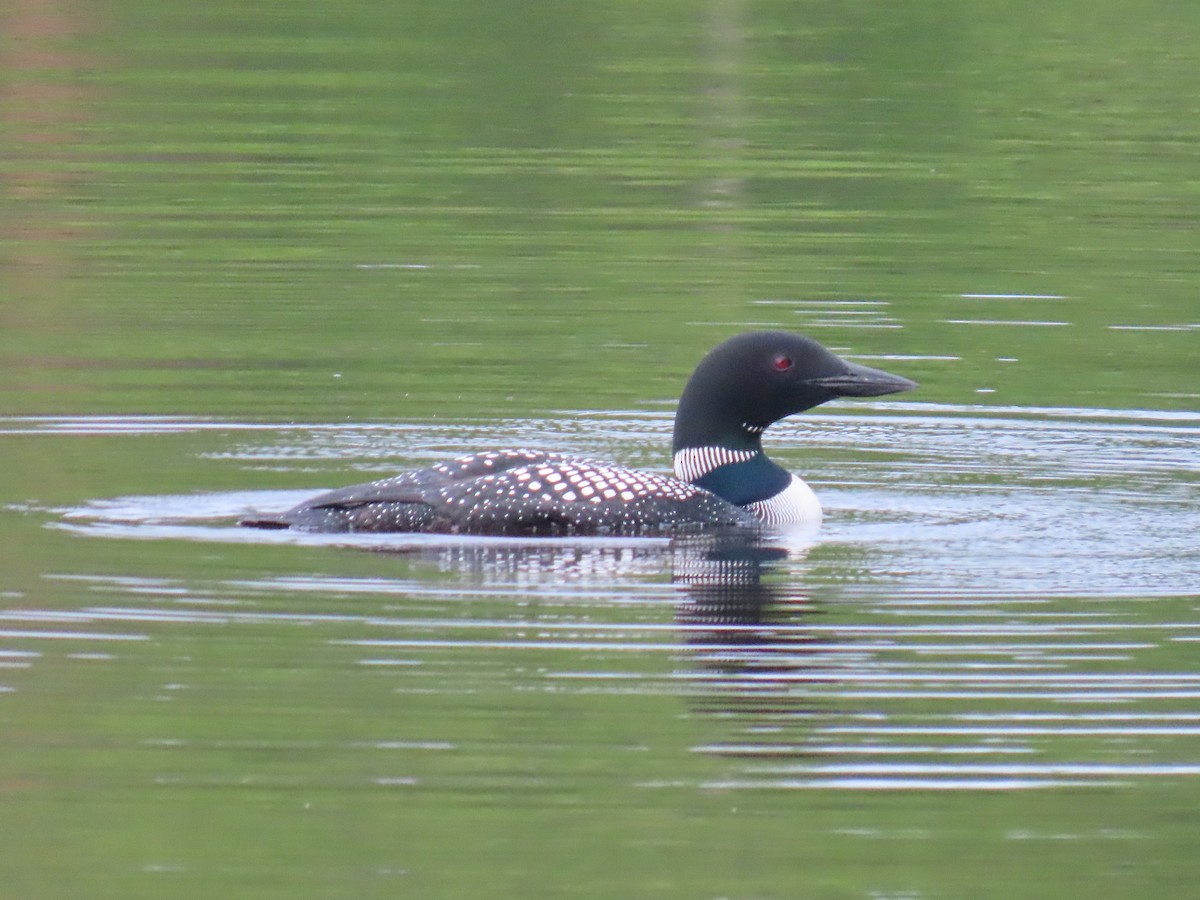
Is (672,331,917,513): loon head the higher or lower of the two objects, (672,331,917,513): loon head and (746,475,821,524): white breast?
the higher

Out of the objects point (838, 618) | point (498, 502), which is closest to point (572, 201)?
point (498, 502)

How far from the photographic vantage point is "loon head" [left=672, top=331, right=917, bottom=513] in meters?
8.67

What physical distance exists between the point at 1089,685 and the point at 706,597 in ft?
4.39

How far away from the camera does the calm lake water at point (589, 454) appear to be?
546 centimetres

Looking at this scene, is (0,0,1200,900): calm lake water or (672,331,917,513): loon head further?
(672,331,917,513): loon head

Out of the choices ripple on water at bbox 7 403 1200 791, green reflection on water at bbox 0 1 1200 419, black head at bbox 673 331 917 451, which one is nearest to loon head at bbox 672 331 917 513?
black head at bbox 673 331 917 451

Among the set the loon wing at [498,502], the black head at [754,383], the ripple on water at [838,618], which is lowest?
the ripple on water at [838,618]

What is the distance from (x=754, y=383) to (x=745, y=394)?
53mm

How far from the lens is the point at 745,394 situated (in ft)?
28.5

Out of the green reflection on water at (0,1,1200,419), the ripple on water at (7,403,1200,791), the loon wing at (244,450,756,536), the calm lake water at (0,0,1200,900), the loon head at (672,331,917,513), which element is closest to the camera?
the calm lake water at (0,0,1200,900)

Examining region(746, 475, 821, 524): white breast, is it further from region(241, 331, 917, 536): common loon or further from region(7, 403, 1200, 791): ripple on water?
region(7, 403, 1200, 791): ripple on water

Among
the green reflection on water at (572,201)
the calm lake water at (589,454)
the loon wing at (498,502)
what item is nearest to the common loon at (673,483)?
the loon wing at (498,502)

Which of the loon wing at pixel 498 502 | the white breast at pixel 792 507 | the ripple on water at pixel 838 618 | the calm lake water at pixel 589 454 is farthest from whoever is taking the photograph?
the white breast at pixel 792 507

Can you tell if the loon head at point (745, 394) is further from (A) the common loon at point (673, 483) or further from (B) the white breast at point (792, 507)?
(B) the white breast at point (792, 507)
